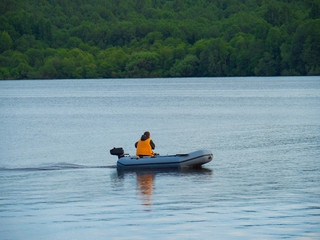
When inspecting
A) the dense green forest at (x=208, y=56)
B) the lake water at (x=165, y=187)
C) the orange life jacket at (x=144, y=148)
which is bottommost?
the lake water at (x=165, y=187)

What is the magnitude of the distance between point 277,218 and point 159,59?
163331 mm

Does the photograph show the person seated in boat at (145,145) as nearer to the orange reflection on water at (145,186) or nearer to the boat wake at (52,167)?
the orange reflection on water at (145,186)

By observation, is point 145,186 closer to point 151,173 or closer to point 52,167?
point 151,173

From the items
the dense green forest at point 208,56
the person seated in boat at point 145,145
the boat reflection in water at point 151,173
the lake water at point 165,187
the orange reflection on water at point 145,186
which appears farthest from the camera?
the dense green forest at point 208,56

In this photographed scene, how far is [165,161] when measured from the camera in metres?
25.8

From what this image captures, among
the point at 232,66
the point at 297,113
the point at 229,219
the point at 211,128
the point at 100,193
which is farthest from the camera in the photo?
the point at 232,66

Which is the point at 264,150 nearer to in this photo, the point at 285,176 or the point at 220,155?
the point at 220,155

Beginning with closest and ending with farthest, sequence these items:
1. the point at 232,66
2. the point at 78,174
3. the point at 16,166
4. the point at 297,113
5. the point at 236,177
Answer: the point at 236,177 → the point at 78,174 → the point at 16,166 → the point at 297,113 → the point at 232,66

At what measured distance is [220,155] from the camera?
3169cm

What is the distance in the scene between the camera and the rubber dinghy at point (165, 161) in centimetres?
2561

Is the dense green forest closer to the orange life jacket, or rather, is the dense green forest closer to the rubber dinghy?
the rubber dinghy

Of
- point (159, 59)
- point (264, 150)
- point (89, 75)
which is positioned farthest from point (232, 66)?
point (264, 150)

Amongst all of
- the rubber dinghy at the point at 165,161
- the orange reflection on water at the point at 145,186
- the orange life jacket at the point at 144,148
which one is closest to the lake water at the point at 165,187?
the orange reflection on water at the point at 145,186

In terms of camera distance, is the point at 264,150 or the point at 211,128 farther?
the point at 211,128
